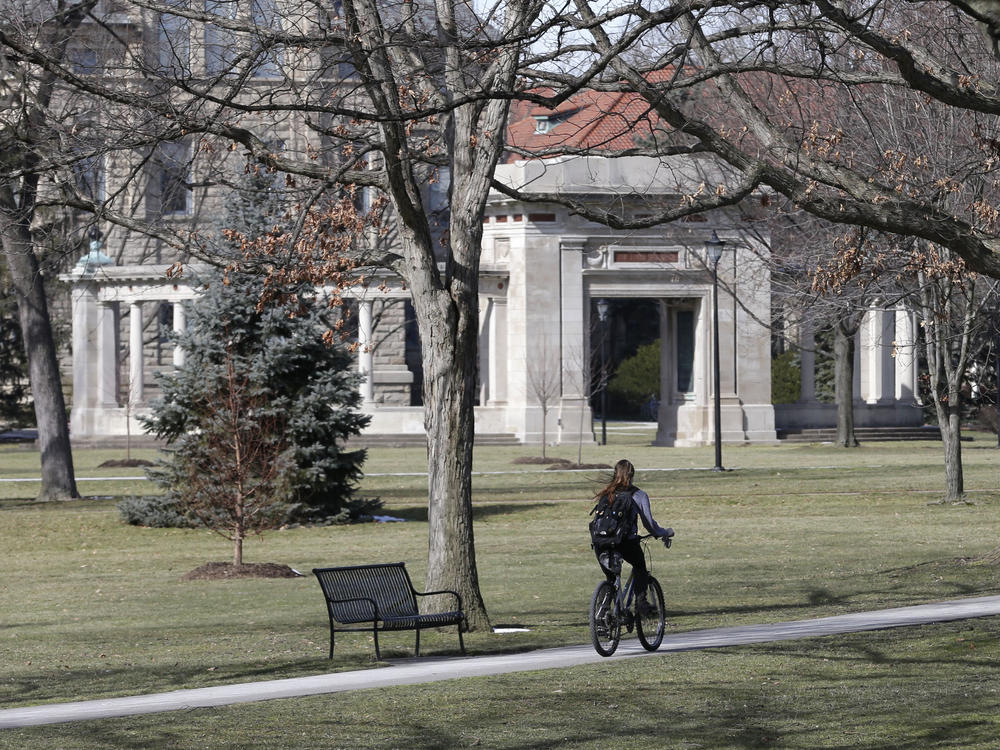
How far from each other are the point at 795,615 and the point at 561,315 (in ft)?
115

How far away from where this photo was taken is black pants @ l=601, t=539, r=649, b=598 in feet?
40.3

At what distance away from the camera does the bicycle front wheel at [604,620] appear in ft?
40.0

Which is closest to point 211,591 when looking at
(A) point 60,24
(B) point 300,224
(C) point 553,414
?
(B) point 300,224

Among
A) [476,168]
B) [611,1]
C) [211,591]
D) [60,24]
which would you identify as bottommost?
[211,591]

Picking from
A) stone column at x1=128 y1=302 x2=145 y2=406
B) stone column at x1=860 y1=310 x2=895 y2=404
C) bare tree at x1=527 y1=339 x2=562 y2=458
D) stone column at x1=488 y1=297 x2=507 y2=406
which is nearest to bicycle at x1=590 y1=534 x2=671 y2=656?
bare tree at x1=527 y1=339 x2=562 y2=458

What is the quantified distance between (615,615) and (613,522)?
0.77m

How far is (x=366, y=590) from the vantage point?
13219mm

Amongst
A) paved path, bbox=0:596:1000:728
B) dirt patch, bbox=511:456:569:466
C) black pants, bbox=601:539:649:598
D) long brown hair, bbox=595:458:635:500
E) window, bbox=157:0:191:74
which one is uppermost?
window, bbox=157:0:191:74

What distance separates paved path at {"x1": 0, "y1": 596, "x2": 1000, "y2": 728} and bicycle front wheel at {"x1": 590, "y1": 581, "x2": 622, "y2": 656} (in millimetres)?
164

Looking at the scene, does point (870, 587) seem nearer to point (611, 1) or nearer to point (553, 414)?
point (611, 1)

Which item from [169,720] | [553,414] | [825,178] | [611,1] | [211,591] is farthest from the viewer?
[553,414]

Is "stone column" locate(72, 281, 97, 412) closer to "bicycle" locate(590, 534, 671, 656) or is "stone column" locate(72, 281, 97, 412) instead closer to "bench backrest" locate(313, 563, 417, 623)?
"bench backrest" locate(313, 563, 417, 623)

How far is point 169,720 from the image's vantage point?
32.9 feet

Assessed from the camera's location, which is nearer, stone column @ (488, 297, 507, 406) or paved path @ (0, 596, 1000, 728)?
paved path @ (0, 596, 1000, 728)
